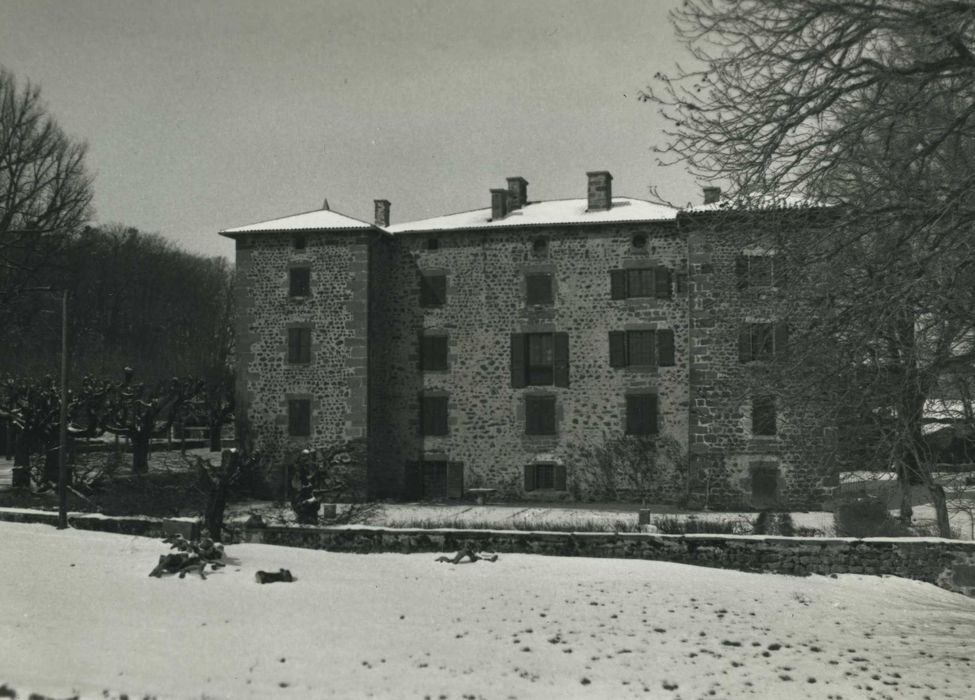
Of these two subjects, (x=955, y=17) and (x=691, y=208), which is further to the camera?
(x=691, y=208)

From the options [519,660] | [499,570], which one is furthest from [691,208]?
[499,570]

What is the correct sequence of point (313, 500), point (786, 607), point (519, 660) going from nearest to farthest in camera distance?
point (519, 660)
point (786, 607)
point (313, 500)

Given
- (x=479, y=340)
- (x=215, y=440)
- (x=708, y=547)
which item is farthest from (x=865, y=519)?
(x=215, y=440)

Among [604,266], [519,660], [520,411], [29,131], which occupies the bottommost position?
[519,660]

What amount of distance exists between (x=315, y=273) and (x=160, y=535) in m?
13.4

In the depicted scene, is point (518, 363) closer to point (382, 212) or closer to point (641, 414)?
point (641, 414)

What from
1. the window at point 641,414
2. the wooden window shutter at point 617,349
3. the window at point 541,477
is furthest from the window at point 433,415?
the window at point 641,414

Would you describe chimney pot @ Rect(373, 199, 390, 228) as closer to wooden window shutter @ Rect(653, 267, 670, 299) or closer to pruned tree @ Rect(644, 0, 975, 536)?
wooden window shutter @ Rect(653, 267, 670, 299)

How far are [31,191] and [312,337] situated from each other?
9362 mm

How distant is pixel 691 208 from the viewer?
9609 millimetres

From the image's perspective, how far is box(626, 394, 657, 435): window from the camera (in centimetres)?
2500

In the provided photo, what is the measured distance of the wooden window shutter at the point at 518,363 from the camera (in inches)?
1020

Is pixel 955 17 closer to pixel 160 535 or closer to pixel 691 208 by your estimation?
pixel 691 208

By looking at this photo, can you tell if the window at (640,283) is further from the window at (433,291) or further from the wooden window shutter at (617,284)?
the window at (433,291)
